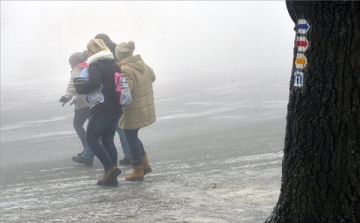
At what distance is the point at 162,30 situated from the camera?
3839 inches

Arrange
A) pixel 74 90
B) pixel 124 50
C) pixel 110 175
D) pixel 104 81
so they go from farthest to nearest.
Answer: pixel 74 90, pixel 124 50, pixel 110 175, pixel 104 81

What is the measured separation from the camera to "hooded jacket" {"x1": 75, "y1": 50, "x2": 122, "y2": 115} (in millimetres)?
8094

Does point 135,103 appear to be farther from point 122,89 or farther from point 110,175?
point 110,175

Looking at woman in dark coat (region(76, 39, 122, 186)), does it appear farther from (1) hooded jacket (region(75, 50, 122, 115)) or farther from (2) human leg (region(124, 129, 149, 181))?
(2) human leg (region(124, 129, 149, 181))

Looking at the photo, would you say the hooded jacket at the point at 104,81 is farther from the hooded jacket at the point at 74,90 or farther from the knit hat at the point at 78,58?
the knit hat at the point at 78,58

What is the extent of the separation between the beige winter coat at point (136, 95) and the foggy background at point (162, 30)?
5281cm

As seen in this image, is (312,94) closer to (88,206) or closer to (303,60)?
(303,60)

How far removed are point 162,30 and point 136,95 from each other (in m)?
89.6

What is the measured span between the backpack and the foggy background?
174 ft

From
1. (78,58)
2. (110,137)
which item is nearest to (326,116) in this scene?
(110,137)

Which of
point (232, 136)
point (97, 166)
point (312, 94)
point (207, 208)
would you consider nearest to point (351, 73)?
point (312, 94)

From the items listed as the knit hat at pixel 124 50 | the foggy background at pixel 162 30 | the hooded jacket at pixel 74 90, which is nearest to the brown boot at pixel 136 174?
the knit hat at pixel 124 50

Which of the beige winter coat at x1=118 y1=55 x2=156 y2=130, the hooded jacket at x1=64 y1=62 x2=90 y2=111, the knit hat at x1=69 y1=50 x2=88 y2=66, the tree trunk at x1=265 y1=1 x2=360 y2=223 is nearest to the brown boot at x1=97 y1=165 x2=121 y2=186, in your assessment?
the beige winter coat at x1=118 y1=55 x2=156 y2=130

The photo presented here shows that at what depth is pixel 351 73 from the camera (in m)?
4.52
